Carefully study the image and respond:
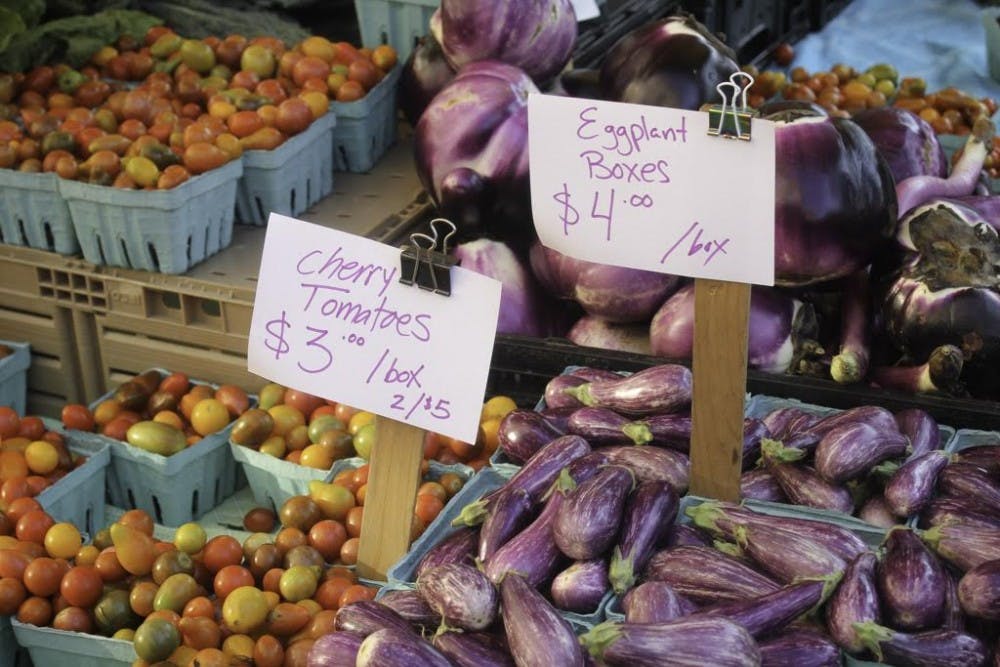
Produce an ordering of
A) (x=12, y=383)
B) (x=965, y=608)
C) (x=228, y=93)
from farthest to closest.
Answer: (x=228, y=93), (x=12, y=383), (x=965, y=608)

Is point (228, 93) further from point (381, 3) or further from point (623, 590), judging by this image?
point (623, 590)

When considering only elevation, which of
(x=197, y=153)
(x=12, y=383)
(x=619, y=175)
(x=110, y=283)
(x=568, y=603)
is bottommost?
(x=12, y=383)

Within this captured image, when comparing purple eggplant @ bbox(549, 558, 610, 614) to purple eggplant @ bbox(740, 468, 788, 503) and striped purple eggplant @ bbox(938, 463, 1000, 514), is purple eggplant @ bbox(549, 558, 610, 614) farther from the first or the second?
striped purple eggplant @ bbox(938, 463, 1000, 514)

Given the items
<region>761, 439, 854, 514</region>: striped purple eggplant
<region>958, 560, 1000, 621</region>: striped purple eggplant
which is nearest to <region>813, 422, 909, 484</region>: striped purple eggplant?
<region>761, 439, 854, 514</region>: striped purple eggplant

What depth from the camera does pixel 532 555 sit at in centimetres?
122

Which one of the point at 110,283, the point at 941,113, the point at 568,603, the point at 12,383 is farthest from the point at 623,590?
the point at 941,113

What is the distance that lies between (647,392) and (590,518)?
299 millimetres

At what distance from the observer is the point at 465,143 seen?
2.19 m

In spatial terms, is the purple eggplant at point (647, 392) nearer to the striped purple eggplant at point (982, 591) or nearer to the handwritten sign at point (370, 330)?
the handwritten sign at point (370, 330)

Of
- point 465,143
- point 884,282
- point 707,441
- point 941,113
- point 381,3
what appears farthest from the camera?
point 941,113

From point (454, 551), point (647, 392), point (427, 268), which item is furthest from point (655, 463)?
point (427, 268)

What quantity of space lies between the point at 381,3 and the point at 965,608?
223 cm

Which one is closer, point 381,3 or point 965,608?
point 965,608

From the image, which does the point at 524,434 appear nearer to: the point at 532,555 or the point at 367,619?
the point at 532,555
